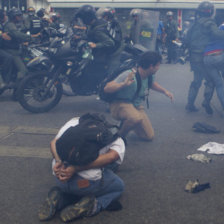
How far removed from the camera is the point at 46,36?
9008mm

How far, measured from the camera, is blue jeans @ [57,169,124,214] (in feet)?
11.6

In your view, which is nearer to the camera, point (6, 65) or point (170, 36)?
point (6, 65)

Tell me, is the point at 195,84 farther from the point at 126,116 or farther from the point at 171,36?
the point at 171,36

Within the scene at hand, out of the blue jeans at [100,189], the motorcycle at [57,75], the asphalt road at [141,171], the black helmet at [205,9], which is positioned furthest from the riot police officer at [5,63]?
the blue jeans at [100,189]

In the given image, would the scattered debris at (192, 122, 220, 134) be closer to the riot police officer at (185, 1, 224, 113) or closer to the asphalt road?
the asphalt road

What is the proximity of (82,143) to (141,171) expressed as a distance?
1567 mm

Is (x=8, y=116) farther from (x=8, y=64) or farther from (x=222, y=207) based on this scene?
(x=222, y=207)

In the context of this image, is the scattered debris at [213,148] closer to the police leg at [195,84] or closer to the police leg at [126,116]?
the police leg at [126,116]

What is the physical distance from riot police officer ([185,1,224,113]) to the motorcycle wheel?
2.66 m

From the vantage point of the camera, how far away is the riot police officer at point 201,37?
721 cm

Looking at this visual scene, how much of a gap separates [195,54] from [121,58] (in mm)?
1502

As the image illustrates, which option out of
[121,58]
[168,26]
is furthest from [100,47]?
[168,26]

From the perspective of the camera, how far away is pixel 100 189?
11.9 feet

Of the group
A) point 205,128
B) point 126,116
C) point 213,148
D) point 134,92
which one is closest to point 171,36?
point 205,128
